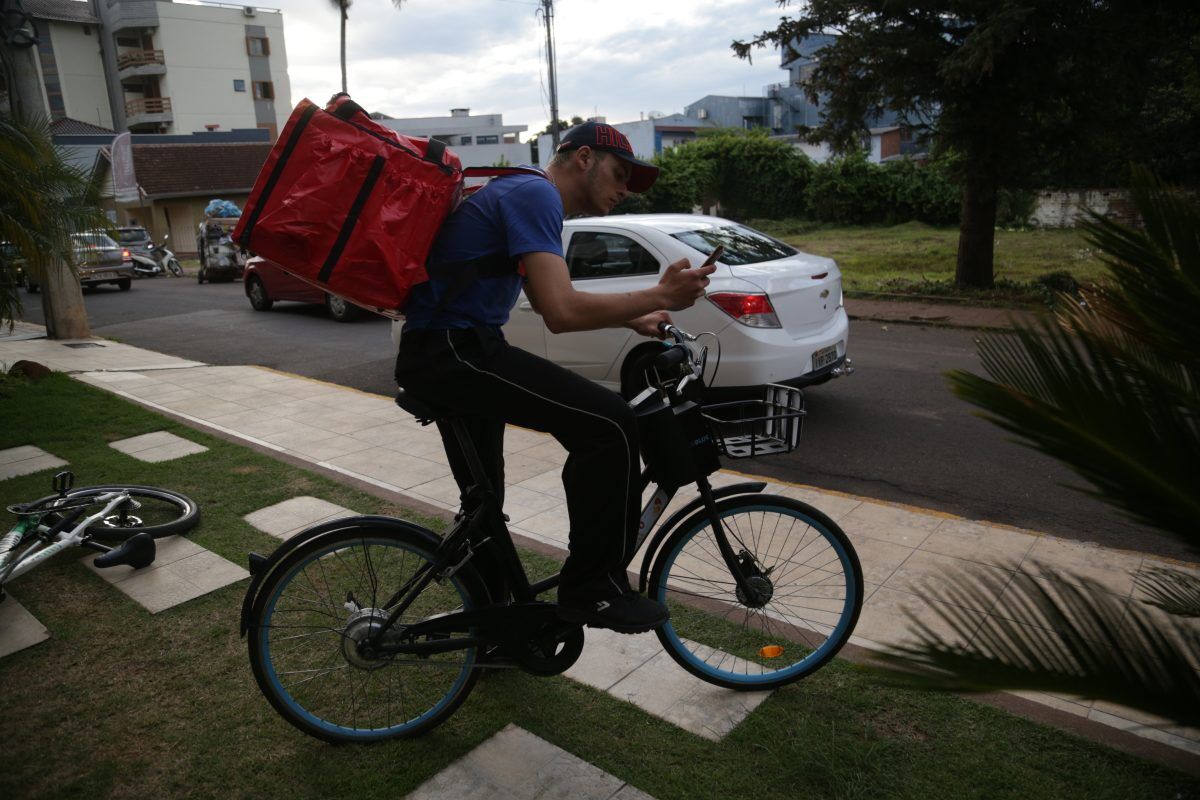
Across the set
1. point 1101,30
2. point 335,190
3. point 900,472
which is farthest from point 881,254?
point 335,190

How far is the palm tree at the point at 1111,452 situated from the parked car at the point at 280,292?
14018mm

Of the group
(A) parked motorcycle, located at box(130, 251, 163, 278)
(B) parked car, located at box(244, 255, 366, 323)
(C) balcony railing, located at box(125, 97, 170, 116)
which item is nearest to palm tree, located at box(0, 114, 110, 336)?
(B) parked car, located at box(244, 255, 366, 323)

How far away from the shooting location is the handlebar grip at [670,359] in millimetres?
2945

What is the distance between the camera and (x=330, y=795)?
272 cm

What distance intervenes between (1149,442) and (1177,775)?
1.94m

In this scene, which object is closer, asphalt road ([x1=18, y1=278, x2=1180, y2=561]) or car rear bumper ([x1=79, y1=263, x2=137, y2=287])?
asphalt road ([x1=18, y1=278, x2=1180, y2=561])

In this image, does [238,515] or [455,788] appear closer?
[455,788]

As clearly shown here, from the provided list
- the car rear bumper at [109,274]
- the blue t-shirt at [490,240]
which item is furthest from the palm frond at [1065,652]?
the car rear bumper at [109,274]

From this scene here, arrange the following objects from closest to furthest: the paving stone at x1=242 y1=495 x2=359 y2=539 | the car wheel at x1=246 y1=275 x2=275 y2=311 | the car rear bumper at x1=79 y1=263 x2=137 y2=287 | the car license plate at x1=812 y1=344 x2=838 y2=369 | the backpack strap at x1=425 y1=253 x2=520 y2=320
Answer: the backpack strap at x1=425 y1=253 x2=520 y2=320
the paving stone at x1=242 y1=495 x2=359 y2=539
the car license plate at x1=812 y1=344 x2=838 y2=369
the car wheel at x1=246 y1=275 x2=275 y2=311
the car rear bumper at x1=79 y1=263 x2=137 y2=287

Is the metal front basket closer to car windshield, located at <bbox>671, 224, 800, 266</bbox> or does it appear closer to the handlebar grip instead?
the handlebar grip

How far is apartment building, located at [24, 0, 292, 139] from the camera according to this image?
2089 inches

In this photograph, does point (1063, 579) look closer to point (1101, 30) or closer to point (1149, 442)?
point (1149, 442)

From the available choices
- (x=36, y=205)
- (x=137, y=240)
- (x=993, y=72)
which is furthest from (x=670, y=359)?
(x=137, y=240)

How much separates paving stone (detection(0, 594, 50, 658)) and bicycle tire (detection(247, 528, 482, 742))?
1.38 metres
